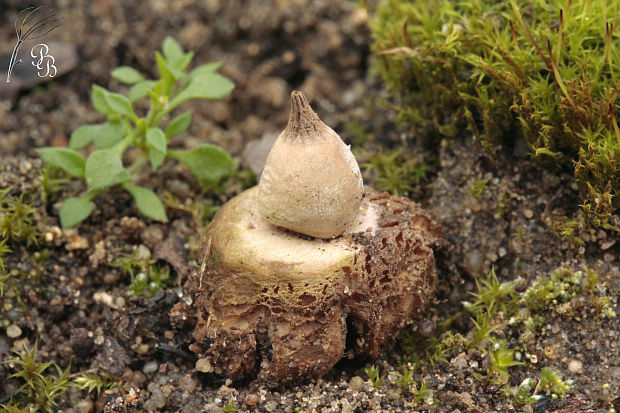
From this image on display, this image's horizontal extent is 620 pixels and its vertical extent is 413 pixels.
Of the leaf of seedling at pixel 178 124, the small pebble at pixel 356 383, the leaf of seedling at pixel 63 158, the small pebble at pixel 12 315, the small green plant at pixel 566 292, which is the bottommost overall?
the small pebble at pixel 356 383

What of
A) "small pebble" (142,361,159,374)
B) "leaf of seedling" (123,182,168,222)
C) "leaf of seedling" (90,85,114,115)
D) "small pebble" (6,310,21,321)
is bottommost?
"small pebble" (142,361,159,374)

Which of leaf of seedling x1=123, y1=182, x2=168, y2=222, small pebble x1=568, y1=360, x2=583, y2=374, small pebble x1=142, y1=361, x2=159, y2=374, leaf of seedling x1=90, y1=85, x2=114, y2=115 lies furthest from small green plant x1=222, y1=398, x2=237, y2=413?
leaf of seedling x1=90, y1=85, x2=114, y2=115

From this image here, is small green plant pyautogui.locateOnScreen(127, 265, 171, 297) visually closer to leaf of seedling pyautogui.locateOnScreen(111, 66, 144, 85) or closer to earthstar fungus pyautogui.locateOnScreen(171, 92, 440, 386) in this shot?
earthstar fungus pyautogui.locateOnScreen(171, 92, 440, 386)

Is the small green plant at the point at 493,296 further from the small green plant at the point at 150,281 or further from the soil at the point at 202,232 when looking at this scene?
the small green plant at the point at 150,281

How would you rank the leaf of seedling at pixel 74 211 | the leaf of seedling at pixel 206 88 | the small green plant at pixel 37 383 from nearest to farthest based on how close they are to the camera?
the small green plant at pixel 37 383 → the leaf of seedling at pixel 74 211 → the leaf of seedling at pixel 206 88

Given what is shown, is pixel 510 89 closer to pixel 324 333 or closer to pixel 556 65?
pixel 556 65

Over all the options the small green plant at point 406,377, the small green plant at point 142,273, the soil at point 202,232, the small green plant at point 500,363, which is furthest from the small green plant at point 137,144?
the small green plant at point 500,363

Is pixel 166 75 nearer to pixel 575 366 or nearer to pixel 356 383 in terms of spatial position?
pixel 356 383
